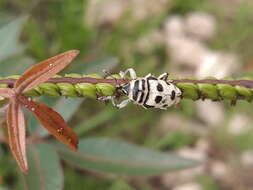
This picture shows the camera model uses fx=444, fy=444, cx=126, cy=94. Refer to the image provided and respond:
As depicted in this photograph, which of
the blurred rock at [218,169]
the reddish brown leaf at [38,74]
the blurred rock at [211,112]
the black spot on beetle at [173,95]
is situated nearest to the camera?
the reddish brown leaf at [38,74]

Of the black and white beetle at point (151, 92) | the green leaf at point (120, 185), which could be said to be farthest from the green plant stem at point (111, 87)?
the green leaf at point (120, 185)

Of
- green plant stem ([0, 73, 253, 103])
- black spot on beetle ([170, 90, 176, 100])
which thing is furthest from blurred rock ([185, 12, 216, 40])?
green plant stem ([0, 73, 253, 103])

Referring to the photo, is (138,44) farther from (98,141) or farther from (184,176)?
(98,141)

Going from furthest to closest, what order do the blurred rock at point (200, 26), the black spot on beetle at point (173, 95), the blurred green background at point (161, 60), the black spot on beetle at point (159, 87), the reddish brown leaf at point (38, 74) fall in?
the blurred rock at point (200, 26), the blurred green background at point (161, 60), the black spot on beetle at point (159, 87), the black spot on beetle at point (173, 95), the reddish brown leaf at point (38, 74)

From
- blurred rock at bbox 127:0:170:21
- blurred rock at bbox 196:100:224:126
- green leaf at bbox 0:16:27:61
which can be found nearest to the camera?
green leaf at bbox 0:16:27:61

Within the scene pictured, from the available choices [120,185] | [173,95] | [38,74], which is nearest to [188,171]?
[120,185]

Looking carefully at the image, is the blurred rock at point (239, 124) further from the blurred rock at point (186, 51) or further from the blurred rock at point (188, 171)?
the blurred rock at point (186, 51)

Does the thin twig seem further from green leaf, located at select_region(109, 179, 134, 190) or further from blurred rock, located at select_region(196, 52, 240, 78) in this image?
blurred rock, located at select_region(196, 52, 240, 78)

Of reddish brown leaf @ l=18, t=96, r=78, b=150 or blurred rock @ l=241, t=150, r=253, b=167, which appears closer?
reddish brown leaf @ l=18, t=96, r=78, b=150
